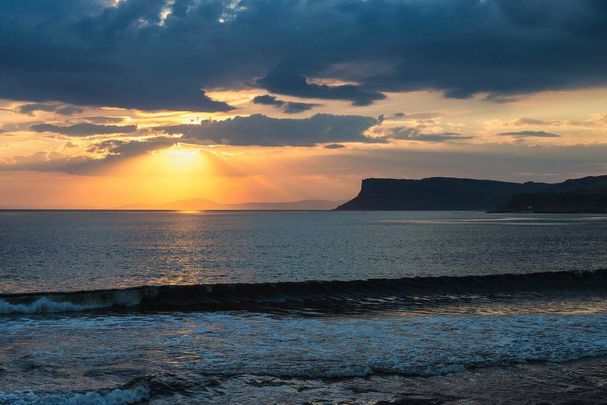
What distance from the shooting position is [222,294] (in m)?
35.0

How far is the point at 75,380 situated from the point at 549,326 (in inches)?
755

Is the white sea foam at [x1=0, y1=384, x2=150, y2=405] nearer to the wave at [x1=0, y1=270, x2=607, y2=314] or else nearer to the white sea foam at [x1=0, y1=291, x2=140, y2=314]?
the white sea foam at [x1=0, y1=291, x2=140, y2=314]

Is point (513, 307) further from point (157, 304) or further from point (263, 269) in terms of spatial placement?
point (263, 269)

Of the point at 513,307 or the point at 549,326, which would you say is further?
the point at 513,307

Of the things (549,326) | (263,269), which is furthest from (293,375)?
(263,269)

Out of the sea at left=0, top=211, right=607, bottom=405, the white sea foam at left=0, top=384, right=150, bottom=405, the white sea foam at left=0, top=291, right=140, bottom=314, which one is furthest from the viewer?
the white sea foam at left=0, top=291, right=140, bottom=314

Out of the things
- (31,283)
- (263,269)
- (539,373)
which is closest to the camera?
(539,373)

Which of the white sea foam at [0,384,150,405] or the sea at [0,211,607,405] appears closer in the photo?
the white sea foam at [0,384,150,405]

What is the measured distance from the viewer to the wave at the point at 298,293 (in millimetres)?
30875

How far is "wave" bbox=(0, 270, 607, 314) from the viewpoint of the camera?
30875mm

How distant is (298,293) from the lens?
36.1 m

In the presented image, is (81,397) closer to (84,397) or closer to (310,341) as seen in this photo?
(84,397)

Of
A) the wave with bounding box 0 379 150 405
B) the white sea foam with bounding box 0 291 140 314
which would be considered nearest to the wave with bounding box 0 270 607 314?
the white sea foam with bounding box 0 291 140 314

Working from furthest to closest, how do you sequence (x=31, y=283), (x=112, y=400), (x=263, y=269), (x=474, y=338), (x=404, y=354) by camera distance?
(x=263, y=269) → (x=31, y=283) → (x=474, y=338) → (x=404, y=354) → (x=112, y=400)
